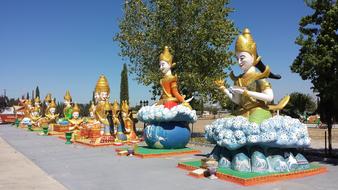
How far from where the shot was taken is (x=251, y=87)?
1049 cm

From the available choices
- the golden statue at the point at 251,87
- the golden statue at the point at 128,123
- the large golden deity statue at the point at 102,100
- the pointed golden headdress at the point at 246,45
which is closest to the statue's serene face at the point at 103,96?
the large golden deity statue at the point at 102,100

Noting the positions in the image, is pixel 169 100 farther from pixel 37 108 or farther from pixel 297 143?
pixel 37 108

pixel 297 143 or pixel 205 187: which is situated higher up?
pixel 297 143

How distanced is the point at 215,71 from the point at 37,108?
20701mm

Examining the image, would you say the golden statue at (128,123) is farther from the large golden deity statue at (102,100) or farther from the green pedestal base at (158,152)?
the green pedestal base at (158,152)

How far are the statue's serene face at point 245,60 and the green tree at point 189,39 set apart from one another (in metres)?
9.55

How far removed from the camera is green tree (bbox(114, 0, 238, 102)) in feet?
67.9

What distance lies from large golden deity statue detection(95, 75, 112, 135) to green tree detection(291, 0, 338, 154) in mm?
9796

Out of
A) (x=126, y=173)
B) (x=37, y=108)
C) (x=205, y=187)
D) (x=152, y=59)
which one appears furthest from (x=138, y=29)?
(x=37, y=108)

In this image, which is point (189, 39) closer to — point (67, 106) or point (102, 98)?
point (102, 98)

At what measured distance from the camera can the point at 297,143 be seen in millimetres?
Answer: 10031

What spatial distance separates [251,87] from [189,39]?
11068 mm

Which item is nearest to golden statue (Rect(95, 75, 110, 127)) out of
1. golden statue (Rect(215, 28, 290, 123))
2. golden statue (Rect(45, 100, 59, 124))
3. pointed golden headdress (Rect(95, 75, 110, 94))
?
pointed golden headdress (Rect(95, 75, 110, 94))

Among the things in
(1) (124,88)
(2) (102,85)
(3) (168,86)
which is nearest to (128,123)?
(2) (102,85)
